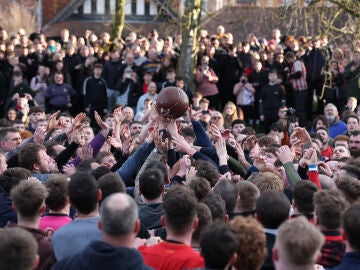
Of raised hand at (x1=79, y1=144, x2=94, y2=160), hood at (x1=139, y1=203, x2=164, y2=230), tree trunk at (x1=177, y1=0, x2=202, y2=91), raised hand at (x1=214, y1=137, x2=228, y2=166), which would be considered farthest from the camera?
tree trunk at (x1=177, y1=0, x2=202, y2=91)

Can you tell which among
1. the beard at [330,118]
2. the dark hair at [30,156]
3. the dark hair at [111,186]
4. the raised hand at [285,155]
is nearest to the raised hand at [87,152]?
the dark hair at [30,156]

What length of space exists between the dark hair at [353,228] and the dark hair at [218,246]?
80cm

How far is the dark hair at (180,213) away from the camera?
245 inches

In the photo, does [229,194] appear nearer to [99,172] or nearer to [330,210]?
[330,210]

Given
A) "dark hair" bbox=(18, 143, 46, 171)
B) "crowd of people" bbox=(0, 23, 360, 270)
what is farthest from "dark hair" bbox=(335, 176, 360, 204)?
"dark hair" bbox=(18, 143, 46, 171)

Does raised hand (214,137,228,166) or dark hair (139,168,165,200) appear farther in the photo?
raised hand (214,137,228,166)

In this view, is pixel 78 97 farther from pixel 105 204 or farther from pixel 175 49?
pixel 105 204

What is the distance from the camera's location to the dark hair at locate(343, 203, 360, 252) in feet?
19.4

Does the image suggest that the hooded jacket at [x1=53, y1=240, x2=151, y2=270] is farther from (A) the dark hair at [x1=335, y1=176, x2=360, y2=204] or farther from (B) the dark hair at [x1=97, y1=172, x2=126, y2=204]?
(A) the dark hair at [x1=335, y1=176, x2=360, y2=204]

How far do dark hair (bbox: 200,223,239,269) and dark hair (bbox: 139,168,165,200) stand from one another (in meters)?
1.95

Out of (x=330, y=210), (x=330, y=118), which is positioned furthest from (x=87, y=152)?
(x=330, y=118)

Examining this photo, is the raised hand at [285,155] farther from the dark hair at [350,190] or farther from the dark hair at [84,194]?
the dark hair at [84,194]

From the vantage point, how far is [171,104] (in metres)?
10.8

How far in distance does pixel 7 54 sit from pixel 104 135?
11.1 meters
